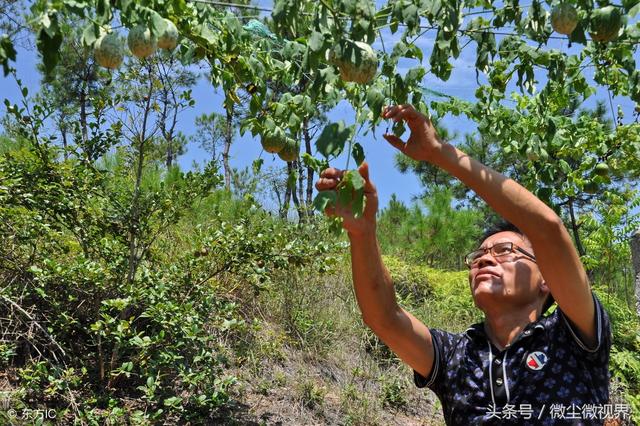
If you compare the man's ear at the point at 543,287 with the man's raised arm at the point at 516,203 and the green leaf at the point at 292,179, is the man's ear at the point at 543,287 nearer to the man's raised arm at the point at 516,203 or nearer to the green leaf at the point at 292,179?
the man's raised arm at the point at 516,203

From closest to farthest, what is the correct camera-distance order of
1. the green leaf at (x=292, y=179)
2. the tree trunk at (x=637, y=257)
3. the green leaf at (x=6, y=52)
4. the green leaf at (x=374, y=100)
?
1. the green leaf at (x=6, y=52)
2. the green leaf at (x=374, y=100)
3. the green leaf at (x=292, y=179)
4. the tree trunk at (x=637, y=257)

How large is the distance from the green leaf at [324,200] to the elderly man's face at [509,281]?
864mm

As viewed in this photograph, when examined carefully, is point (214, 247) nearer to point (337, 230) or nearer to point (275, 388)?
point (275, 388)

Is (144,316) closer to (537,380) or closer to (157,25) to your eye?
(537,380)

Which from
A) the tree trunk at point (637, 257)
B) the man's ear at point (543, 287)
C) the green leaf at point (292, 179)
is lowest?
the green leaf at point (292, 179)

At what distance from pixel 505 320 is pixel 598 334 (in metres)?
0.27

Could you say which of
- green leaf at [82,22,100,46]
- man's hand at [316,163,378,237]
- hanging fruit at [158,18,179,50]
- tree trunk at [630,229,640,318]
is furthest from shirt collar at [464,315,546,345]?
tree trunk at [630,229,640,318]

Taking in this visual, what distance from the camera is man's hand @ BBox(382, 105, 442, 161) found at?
4.26ft

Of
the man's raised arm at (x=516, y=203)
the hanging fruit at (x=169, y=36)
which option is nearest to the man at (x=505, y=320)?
the man's raised arm at (x=516, y=203)

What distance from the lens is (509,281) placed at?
162 cm

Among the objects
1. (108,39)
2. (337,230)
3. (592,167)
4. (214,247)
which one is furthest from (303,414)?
(108,39)

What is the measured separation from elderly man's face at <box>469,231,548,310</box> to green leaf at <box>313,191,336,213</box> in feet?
2.83

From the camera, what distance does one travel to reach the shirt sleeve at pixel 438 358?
167 cm

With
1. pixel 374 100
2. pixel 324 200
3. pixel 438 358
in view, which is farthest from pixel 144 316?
pixel 324 200
